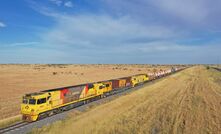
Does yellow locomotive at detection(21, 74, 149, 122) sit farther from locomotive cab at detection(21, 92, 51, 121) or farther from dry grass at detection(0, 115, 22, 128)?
dry grass at detection(0, 115, 22, 128)

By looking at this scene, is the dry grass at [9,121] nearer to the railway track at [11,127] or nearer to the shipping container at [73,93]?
the railway track at [11,127]

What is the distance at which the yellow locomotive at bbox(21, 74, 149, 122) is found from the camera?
993 inches

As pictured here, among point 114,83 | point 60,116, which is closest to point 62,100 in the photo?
point 60,116

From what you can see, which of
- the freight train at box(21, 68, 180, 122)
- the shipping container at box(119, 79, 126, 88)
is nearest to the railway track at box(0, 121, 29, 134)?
the freight train at box(21, 68, 180, 122)

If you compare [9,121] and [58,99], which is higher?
[58,99]

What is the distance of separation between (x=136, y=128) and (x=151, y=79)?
5739cm

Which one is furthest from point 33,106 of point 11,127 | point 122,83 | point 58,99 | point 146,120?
point 122,83

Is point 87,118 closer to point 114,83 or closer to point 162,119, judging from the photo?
point 162,119

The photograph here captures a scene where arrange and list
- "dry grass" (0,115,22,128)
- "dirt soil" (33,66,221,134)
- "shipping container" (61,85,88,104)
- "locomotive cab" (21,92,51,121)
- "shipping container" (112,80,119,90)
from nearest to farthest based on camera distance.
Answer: "dirt soil" (33,66,221,134)
"dry grass" (0,115,22,128)
"locomotive cab" (21,92,51,121)
"shipping container" (61,85,88,104)
"shipping container" (112,80,119,90)

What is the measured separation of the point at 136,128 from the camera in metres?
21.3

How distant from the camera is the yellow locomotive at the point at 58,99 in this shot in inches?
993

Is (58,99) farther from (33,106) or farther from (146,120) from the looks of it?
(146,120)

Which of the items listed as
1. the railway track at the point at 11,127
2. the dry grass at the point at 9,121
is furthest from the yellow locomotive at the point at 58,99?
the dry grass at the point at 9,121

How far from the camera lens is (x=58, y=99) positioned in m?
28.8
